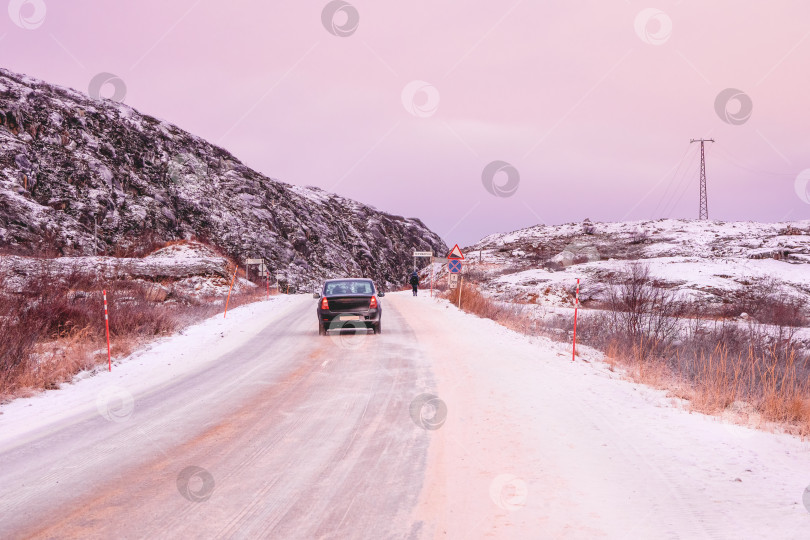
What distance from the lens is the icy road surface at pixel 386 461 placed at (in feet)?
12.7

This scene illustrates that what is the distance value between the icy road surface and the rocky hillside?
100.0 feet

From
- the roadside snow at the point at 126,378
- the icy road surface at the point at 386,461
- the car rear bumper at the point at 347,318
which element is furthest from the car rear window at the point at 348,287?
the icy road surface at the point at 386,461

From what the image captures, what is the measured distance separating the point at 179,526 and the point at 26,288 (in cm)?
1339

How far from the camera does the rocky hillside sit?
4153 cm

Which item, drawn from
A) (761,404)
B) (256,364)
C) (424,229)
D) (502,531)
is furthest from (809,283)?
(424,229)

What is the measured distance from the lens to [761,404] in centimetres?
714

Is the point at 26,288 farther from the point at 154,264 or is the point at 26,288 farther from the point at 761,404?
the point at 154,264

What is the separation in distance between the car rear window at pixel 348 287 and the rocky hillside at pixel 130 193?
24486 millimetres

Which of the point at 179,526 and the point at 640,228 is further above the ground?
the point at 640,228

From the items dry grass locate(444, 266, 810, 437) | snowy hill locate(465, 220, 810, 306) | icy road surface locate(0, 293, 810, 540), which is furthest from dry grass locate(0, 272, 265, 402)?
snowy hill locate(465, 220, 810, 306)

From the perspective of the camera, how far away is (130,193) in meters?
49.6

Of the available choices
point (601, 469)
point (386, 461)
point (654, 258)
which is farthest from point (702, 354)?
point (654, 258)

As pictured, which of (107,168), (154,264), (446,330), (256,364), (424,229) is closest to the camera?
(256,364)

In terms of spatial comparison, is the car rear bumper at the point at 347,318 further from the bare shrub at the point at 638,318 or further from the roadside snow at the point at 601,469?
the bare shrub at the point at 638,318
